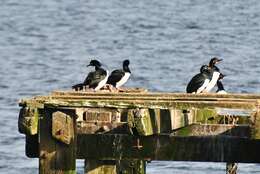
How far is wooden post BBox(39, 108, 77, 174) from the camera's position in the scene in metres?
18.8

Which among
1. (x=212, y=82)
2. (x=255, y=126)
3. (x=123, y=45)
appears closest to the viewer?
(x=255, y=126)

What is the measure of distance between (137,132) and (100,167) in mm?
3143

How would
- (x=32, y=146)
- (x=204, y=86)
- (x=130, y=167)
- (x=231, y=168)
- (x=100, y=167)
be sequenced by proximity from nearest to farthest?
(x=32, y=146), (x=100, y=167), (x=130, y=167), (x=231, y=168), (x=204, y=86)

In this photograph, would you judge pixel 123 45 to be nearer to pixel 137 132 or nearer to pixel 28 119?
pixel 28 119

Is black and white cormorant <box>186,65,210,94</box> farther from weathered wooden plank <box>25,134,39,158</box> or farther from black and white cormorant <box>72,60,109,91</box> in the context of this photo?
weathered wooden plank <box>25,134,39,158</box>

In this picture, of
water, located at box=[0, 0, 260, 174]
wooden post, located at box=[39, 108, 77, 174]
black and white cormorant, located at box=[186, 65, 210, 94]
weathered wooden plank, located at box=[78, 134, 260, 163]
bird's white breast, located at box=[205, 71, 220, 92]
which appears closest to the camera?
wooden post, located at box=[39, 108, 77, 174]

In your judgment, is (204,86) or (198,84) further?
(204,86)

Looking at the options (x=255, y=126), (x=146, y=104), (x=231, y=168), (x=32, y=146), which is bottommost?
(x=231, y=168)

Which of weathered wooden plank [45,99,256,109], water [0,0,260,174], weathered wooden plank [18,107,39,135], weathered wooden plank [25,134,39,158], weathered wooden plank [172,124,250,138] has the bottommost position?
water [0,0,260,174]

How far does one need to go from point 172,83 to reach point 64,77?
4661mm

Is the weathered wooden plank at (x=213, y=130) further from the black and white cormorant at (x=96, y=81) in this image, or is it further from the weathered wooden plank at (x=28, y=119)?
the black and white cormorant at (x=96, y=81)

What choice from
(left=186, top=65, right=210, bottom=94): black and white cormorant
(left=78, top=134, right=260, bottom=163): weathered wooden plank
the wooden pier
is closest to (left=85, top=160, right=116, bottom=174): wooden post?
the wooden pier

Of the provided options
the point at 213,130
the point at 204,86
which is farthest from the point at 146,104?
the point at 204,86

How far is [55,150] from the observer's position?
18797 millimetres
